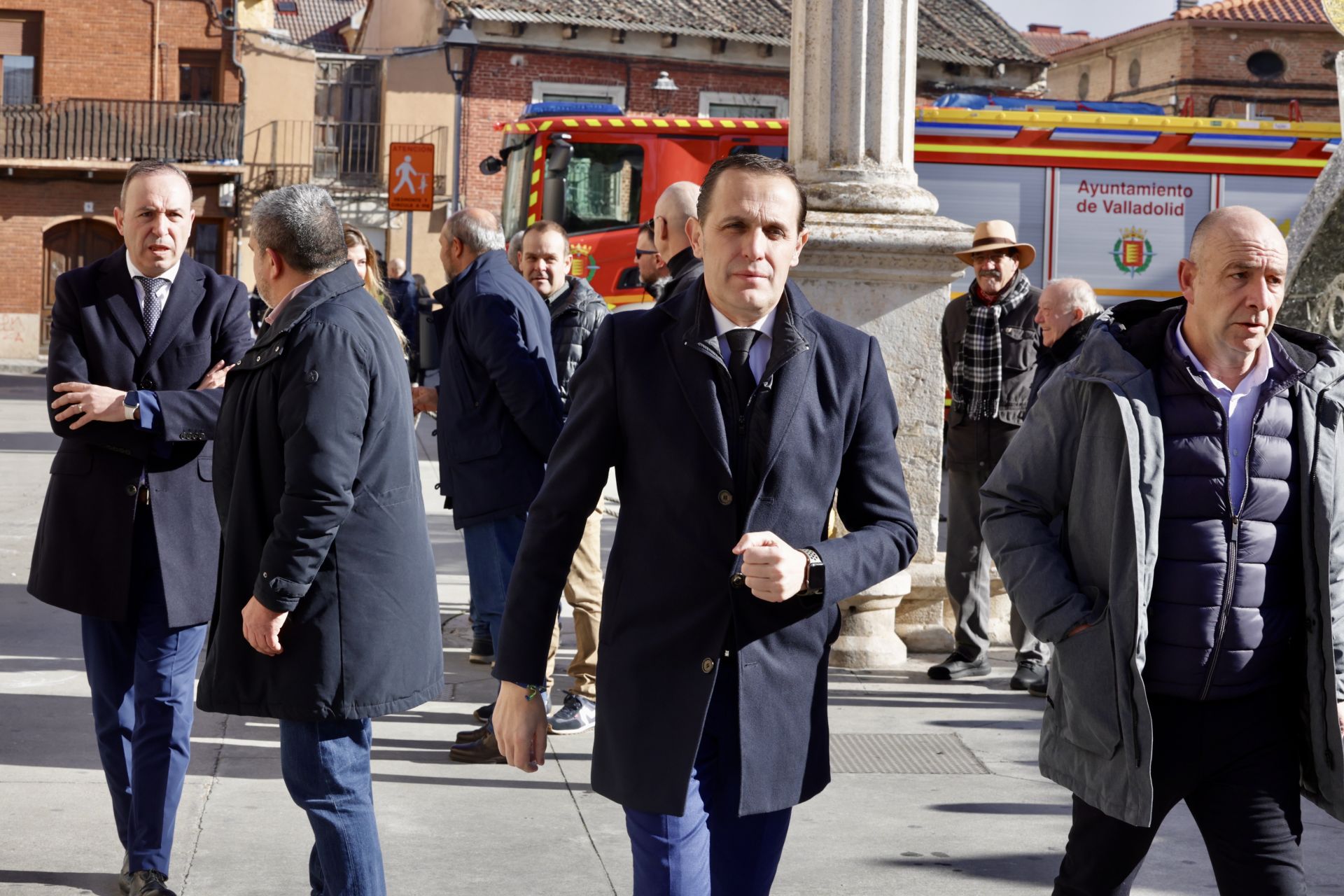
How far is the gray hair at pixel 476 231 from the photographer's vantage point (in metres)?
6.24

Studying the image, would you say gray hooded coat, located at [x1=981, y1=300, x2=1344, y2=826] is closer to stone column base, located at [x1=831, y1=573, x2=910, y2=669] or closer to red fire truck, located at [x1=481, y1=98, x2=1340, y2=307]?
stone column base, located at [x1=831, y1=573, x2=910, y2=669]

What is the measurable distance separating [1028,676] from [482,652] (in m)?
2.35

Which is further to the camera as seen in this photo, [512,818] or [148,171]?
[512,818]

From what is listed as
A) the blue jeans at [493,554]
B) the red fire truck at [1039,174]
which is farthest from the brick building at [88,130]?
the blue jeans at [493,554]

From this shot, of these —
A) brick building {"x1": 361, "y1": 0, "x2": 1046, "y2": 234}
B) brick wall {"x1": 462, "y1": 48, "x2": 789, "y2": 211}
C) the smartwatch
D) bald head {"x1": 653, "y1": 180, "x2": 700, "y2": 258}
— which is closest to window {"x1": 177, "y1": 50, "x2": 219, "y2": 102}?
brick building {"x1": 361, "y1": 0, "x2": 1046, "y2": 234}

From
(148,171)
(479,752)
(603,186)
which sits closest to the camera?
(148,171)

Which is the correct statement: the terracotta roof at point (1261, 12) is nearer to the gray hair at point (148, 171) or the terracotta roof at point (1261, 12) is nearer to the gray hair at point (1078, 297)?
the gray hair at point (1078, 297)

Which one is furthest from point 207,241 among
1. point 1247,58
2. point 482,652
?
point 482,652

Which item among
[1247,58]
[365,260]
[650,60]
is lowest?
[365,260]

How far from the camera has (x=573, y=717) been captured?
20.3 ft

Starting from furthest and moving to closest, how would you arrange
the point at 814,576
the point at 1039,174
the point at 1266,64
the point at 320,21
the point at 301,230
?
the point at 320,21, the point at 1266,64, the point at 1039,174, the point at 301,230, the point at 814,576

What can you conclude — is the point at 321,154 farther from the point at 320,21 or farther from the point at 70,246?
the point at 320,21

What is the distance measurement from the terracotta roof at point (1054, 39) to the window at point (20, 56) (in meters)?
32.6

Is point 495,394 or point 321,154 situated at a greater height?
point 321,154
